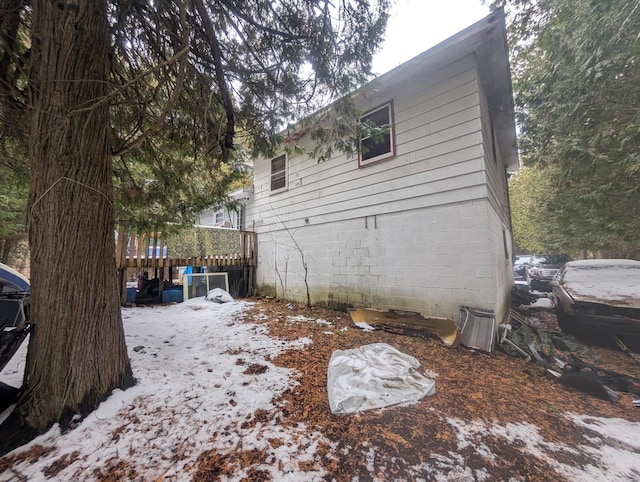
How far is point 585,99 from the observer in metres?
5.82

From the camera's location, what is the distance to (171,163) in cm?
378

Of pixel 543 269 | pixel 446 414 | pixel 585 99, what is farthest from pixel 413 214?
pixel 543 269

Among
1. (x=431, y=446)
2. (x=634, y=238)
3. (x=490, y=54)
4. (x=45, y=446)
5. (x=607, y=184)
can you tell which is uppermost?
(x=490, y=54)

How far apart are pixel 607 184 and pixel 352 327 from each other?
8.97 metres

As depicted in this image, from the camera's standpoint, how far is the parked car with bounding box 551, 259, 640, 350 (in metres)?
3.57

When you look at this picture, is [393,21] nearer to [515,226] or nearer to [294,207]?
[294,207]

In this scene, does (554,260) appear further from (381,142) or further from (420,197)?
(381,142)

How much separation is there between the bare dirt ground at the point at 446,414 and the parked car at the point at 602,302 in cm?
43

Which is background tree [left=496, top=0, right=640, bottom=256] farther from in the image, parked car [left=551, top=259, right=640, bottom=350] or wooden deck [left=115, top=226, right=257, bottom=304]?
wooden deck [left=115, top=226, right=257, bottom=304]

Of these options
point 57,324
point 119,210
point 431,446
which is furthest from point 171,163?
point 431,446

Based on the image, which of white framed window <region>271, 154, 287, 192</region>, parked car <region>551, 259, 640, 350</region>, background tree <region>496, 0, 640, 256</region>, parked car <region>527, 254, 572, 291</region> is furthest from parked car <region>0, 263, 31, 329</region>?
parked car <region>527, 254, 572, 291</region>

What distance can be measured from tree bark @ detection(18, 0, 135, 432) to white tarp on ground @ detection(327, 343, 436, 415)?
6.51 feet

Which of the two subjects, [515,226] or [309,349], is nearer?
[309,349]

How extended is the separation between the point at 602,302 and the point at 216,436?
17.9 feet
